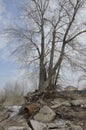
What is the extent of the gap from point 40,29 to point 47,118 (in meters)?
12.0

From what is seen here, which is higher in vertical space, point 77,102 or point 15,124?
point 77,102

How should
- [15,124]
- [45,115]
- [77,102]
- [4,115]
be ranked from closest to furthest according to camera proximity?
[15,124], [45,115], [77,102], [4,115]

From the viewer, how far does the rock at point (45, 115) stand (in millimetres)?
14296

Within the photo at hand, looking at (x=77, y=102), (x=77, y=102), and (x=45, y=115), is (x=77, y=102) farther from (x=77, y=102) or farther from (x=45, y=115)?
(x=45, y=115)

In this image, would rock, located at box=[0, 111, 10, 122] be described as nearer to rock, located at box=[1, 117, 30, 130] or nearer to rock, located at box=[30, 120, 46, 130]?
rock, located at box=[1, 117, 30, 130]

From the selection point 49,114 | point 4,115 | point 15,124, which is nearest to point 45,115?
point 49,114

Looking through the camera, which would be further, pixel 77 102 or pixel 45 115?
pixel 77 102

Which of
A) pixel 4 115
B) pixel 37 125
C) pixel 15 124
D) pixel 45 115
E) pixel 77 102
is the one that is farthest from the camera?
pixel 4 115

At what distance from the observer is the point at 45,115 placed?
14.5 meters

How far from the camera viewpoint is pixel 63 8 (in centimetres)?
2445

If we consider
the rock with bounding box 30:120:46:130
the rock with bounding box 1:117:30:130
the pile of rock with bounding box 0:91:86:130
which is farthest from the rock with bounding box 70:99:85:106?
the rock with bounding box 1:117:30:130

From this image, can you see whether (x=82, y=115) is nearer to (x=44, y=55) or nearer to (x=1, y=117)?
(x=1, y=117)

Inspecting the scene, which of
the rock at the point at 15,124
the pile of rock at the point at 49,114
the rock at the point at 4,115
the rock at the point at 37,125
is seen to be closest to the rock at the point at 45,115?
the pile of rock at the point at 49,114

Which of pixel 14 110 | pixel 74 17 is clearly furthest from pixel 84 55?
pixel 14 110
